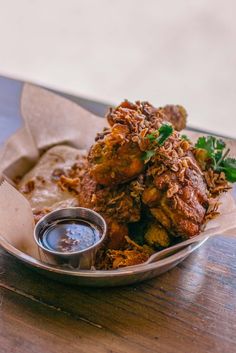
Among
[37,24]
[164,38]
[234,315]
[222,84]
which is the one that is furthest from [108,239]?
[37,24]

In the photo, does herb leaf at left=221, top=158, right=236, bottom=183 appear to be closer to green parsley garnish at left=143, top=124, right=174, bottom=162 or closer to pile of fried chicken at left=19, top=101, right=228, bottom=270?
pile of fried chicken at left=19, top=101, right=228, bottom=270

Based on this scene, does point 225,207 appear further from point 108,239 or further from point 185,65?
point 185,65

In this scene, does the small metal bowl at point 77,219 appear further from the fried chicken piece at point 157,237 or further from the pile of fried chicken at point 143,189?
the fried chicken piece at point 157,237

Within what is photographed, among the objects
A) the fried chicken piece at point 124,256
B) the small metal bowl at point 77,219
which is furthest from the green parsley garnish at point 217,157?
the small metal bowl at point 77,219

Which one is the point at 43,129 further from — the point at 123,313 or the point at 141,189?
the point at 123,313

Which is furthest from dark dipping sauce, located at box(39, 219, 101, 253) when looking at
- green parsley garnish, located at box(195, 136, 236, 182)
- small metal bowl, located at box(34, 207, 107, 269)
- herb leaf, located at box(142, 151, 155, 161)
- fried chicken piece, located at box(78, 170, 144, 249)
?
green parsley garnish, located at box(195, 136, 236, 182)

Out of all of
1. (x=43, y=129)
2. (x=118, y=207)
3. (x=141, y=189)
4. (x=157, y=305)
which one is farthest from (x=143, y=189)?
(x=43, y=129)
